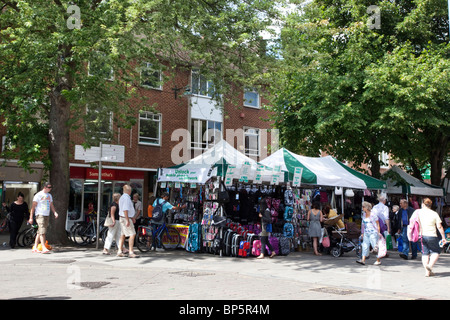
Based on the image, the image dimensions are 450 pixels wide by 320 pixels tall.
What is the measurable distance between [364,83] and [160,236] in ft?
34.1

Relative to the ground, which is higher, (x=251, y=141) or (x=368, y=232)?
(x=251, y=141)

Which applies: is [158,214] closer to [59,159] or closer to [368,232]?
[59,159]

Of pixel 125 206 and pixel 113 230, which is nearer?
pixel 125 206

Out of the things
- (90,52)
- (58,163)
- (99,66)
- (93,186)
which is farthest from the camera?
(93,186)

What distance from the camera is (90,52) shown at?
42.5 ft

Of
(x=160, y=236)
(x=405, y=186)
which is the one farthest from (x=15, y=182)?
(x=405, y=186)

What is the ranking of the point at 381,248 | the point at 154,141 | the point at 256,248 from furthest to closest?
1. the point at 154,141
2. the point at 256,248
3. the point at 381,248

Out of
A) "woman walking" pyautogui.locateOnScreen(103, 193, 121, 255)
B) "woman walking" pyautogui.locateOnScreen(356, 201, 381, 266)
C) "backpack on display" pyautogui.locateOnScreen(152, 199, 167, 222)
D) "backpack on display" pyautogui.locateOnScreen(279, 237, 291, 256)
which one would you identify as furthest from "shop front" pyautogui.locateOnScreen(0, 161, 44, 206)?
"woman walking" pyautogui.locateOnScreen(356, 201, 381, 266)

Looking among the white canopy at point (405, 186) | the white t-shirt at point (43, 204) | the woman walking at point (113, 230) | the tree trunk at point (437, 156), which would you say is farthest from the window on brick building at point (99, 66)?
the tree trunk at point (437, 156)

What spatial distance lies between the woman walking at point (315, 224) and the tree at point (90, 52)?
4461mm

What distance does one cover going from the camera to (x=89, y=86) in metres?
13.4

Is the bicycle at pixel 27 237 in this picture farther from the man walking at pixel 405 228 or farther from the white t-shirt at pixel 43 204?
the man walking at pixel 405 228

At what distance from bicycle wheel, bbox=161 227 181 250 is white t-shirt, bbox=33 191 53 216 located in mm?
3500
